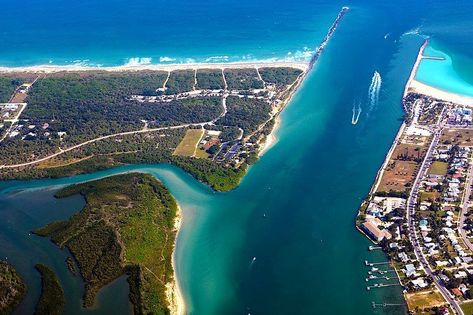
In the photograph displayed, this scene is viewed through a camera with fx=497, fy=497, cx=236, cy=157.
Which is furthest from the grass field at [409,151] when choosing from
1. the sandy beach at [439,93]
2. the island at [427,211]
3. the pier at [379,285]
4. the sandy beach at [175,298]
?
the sandy beach at [175,298]

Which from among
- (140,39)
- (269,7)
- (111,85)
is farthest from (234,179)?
(269,7)

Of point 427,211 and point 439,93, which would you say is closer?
point 427,211

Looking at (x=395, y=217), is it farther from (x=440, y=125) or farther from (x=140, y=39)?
(x=140, y=39)

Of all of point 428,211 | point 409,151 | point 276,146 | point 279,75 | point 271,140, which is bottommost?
point 428,211

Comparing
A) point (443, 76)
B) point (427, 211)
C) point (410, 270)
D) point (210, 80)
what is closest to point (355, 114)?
point (443, 76)

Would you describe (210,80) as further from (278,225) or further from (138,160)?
(278,225)

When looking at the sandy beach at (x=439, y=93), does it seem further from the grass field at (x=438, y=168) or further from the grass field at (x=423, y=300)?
the grass field at (x=423, y=300)

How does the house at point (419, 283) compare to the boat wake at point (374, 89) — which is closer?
the house at point (419, 283)
